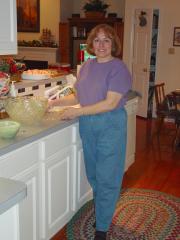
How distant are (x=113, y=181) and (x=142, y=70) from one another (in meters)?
4.33

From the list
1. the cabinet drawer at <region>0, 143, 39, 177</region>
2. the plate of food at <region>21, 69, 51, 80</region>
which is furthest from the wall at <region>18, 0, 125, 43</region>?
the cabinet drawer at <region>0, 143, 39, 177</region>

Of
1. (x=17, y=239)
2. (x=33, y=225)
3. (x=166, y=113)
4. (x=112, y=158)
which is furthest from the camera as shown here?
(x=166, y=113)

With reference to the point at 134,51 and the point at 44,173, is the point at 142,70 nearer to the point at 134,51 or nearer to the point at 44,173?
the point at 134,51

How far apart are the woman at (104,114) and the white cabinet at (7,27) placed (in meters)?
0.51

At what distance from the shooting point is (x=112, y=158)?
248cm

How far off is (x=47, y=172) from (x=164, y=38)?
4.71 m

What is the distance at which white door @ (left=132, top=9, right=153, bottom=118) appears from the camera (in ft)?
20.8

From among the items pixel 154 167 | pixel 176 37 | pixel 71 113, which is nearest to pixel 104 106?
pixel 71 113

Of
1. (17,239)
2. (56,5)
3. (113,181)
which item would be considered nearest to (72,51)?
(56,5)

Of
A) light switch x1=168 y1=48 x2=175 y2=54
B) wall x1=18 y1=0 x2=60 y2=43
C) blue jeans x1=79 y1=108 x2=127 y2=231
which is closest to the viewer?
blue jeans x1=79 y1=108 x2=127 y2=231

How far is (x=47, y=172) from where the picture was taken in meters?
2.35

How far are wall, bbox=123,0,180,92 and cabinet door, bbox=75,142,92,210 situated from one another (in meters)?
3.98

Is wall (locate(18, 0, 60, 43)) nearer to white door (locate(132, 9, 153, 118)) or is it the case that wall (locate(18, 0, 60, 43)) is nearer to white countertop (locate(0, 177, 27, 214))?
white door (locate(132, 9, 153, 118))

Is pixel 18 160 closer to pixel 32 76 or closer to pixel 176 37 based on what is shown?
pixel 32 76
